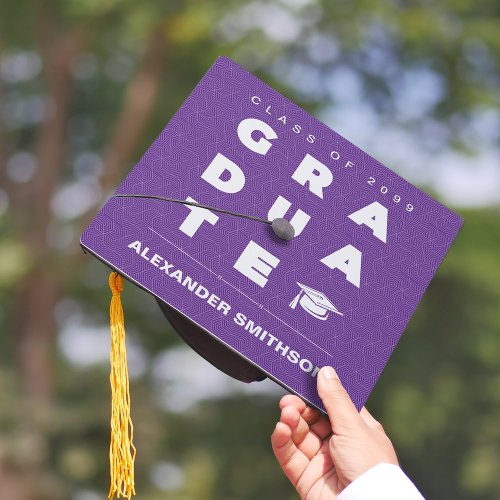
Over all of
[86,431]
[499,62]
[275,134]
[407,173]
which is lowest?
[275,134]

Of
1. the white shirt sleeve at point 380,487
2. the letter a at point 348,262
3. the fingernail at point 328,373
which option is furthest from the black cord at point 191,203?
the white shirt sleeve at point 380,487

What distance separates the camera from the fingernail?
1323 millimetres

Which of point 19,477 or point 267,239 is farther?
point 19,477

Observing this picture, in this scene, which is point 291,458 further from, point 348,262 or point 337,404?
point 348,262

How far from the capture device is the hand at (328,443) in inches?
51.6

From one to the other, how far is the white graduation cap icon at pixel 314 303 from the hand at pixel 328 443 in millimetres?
95

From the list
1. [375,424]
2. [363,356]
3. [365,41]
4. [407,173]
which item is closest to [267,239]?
[363,356]

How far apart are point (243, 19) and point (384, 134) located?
223cm

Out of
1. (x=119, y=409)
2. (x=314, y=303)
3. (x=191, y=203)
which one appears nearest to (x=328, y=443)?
(x=314, y=303)

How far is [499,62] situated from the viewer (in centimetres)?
682

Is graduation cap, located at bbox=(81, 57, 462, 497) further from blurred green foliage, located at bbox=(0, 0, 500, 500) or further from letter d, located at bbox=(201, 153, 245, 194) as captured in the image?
blurred green foliage, located at bbox=(0, 0, 500, 500)

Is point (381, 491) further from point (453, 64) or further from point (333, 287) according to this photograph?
point (453, 64)

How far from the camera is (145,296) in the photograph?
373 inches

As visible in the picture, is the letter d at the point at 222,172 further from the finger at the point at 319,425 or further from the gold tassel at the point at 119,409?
the finger at the point at 319,425
